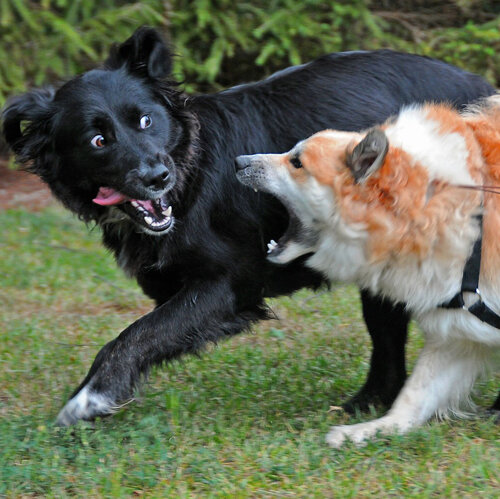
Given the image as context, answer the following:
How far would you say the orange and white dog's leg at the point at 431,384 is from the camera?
3.94 metres

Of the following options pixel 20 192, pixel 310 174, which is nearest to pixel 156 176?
pixel 310 174

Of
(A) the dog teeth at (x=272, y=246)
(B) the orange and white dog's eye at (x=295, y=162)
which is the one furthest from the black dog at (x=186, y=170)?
(B) the orange and white dog's eye at (x=295, y=162)

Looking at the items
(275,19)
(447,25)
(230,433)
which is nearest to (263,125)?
(230,433)

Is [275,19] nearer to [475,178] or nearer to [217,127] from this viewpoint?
[217,127]

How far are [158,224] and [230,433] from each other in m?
1.12

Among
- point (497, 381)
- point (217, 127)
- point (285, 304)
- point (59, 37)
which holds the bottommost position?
point (285, 304)

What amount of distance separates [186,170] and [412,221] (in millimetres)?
1318

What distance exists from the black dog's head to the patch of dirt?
510cm

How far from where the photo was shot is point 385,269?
12.3ft

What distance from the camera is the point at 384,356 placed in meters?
4.48

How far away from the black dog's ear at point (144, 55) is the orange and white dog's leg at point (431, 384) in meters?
2.08

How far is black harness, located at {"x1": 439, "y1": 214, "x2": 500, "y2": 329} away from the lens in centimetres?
359

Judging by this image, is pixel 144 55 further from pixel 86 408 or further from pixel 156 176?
pixel 86 408

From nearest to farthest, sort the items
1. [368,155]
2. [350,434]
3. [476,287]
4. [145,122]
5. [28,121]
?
[368,155]
[476,287]
[350,434]
[145,122]
[28,121]
